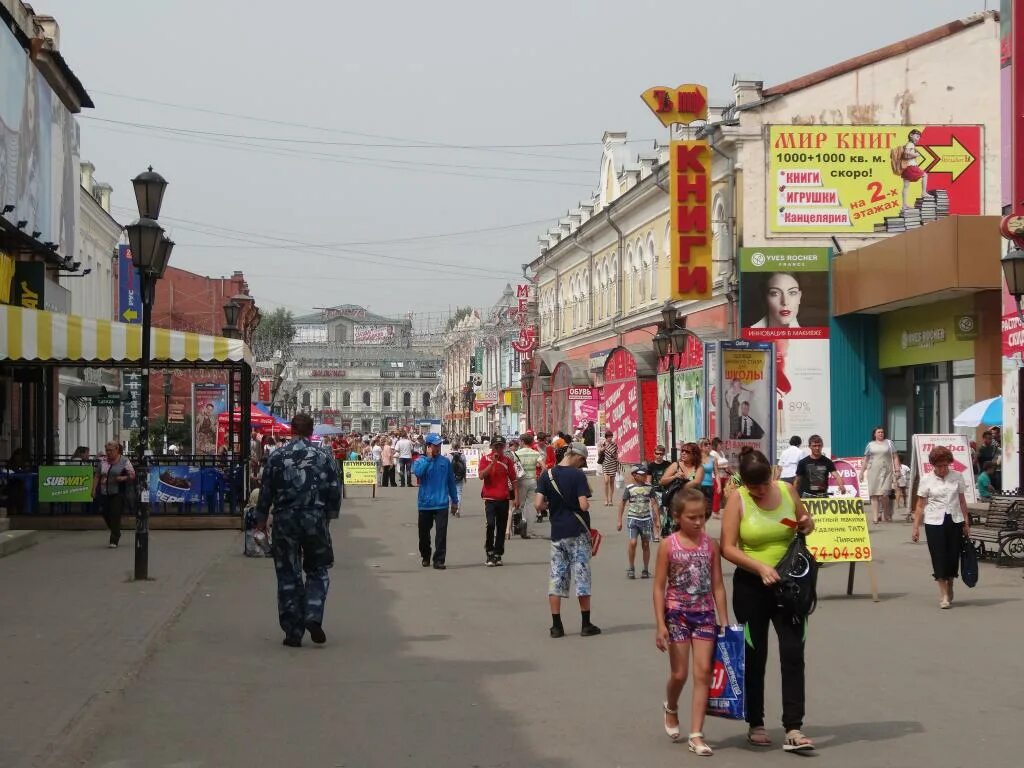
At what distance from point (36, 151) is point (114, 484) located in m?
9.61

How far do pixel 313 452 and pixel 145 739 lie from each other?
150 inches

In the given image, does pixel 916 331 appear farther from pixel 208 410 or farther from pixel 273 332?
pixel 273 332

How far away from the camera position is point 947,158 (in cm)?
3578

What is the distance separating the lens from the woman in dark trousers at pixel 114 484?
20.1 metres

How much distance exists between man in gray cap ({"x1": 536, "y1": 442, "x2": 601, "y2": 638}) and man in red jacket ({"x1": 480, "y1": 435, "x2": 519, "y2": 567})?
19.9 ft

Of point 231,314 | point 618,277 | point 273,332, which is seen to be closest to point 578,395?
point 618,277

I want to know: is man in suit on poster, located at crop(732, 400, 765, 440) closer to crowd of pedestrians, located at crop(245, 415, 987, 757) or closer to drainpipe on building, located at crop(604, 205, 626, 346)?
crowd of pedestrians, located at crop(245, 415, 987, 757)

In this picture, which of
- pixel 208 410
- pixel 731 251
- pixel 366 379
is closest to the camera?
pixel 731 251

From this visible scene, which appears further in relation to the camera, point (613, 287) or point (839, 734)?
point (613, 287)

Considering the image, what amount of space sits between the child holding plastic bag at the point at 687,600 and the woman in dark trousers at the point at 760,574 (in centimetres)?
13

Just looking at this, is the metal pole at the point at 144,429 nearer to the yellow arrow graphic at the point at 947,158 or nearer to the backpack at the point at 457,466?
the backpack at the point at 457,466

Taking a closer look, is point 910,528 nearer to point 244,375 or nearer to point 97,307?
point 244,375

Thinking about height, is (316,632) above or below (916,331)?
below

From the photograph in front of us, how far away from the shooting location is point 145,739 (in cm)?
775
